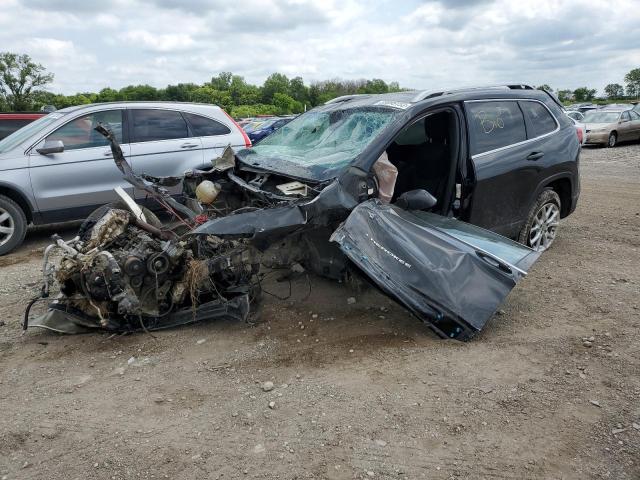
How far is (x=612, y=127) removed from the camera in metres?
18.8

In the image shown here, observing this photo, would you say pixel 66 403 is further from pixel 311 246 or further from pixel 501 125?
pixel 501 125

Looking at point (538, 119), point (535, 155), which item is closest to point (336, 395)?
point (535, 155)

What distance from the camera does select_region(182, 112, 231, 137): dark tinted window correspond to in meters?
7.46

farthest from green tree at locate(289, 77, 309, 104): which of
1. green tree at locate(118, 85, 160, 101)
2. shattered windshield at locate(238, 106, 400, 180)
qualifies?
shattered windshield at locate(238, 106, 400, 180)

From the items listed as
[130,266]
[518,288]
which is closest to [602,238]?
[518,288]

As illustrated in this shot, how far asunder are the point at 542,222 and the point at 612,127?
16.0m

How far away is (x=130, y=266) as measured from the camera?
362cm

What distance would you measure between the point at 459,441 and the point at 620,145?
20541 millimetres

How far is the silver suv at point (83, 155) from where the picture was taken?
6355 millimetres

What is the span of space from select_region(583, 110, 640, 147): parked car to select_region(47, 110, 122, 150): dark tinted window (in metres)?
17.5

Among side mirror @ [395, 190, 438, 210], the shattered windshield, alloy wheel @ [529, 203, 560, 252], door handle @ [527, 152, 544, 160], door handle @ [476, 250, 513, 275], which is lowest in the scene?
alloy wheel @ [529, 203, 560, 252]

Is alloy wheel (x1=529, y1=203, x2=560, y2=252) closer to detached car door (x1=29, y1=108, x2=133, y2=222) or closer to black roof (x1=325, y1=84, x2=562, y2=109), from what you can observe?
black roof (x1=325, y1=84, x2=562, y2=109)

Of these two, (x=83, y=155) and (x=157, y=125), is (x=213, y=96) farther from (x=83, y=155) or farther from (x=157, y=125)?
(x=83, y=155)

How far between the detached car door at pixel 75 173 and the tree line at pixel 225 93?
128 ft
